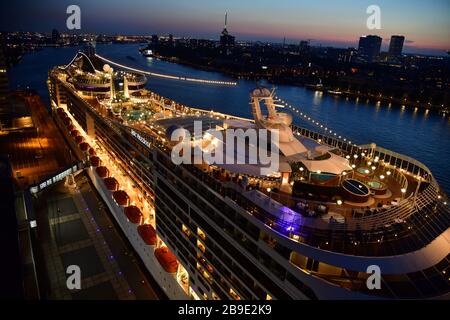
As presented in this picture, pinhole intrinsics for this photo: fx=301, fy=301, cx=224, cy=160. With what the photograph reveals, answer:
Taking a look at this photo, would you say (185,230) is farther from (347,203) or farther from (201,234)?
(347,203)

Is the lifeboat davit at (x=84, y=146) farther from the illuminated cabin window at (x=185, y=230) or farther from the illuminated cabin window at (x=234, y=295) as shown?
the illuminated cabin window at (x=234, y=295)

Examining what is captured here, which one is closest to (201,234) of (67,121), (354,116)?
(67,121)

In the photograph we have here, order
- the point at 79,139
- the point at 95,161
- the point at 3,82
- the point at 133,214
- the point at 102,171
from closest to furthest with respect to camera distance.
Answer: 1. the point at 133,214
2. the point at 102,171
3. the point at 95,161
4. the point at 79,139
5. the point at 3,82

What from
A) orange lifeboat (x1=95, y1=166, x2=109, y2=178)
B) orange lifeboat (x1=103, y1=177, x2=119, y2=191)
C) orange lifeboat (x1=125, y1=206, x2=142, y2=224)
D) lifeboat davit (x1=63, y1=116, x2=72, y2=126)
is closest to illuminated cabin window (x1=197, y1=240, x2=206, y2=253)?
orange lifeboat (x1=125, y1=206, x2=142, y2=224)

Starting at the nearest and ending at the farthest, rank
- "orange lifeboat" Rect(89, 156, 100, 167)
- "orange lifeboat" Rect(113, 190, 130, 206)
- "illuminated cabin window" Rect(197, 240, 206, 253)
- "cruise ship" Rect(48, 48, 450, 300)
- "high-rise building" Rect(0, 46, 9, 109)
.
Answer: "cruise ship" Rect(48, 48, 450, 300) < "illuminated cabin window" Rect(197, 240, 206, 253) < "orange lifeboat" Rect(113, 190, 130, 206) < "orange lifeboat" Rect(89, 156, 100, 167) < "high-rise building" Rect(0, 46, 9, 109)

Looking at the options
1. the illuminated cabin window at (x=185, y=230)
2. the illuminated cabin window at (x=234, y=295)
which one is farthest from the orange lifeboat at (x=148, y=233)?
the illuminated cabin window at (x=234, y=295)

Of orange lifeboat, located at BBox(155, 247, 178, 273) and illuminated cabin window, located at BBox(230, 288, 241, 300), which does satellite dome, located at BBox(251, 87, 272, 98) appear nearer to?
illuminated cabin window, located at BBox(230, 288, 241, 300)
